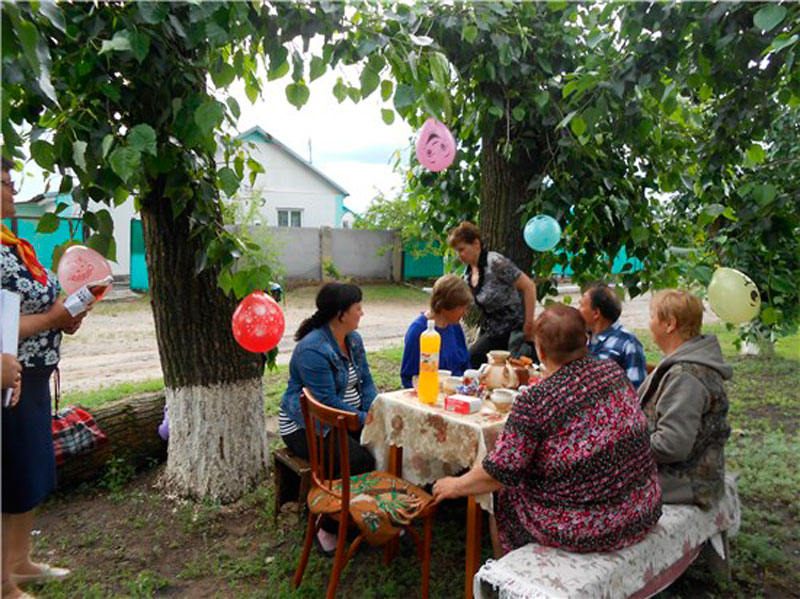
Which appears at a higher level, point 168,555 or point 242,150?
point 242,150

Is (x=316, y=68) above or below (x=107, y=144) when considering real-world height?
above

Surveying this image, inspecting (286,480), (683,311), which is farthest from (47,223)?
(683,311)

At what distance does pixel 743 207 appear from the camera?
3236 mm

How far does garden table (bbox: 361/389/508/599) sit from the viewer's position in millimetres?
2506

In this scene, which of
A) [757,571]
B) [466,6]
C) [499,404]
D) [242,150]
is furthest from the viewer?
[466,6]

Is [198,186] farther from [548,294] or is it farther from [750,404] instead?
[750,404]

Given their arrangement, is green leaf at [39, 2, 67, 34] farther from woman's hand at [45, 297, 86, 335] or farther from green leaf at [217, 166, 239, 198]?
woman's hand at [45, 297, 86, 335]

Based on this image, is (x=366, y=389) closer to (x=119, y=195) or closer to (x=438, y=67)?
(x=119, y=195)

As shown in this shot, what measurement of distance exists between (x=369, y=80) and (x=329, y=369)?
4.56 ft

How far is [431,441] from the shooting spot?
2676mm

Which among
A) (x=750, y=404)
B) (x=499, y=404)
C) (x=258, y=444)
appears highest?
(x=499, y=404)

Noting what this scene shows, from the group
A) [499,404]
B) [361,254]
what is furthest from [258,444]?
[361,254]

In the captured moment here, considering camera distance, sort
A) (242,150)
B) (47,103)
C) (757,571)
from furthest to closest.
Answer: (242,150) < (757,571) < (47,103)

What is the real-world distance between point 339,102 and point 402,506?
181 cm
